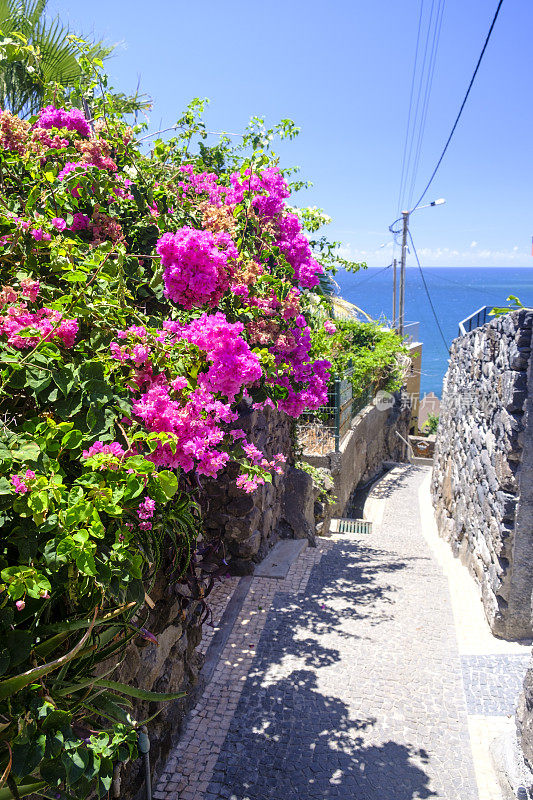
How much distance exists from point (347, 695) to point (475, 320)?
6.24 metres

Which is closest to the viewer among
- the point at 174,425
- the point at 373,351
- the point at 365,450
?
the point at 174,425

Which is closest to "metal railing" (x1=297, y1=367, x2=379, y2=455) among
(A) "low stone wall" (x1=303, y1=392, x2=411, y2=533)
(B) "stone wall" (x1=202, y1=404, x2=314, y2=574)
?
(A) "low stone wall" (x1=303, y1=392, x2=411, y2=533)

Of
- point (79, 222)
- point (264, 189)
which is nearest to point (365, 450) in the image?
point (264, 189)

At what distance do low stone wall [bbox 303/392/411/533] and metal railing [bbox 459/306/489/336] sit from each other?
3.25 metres

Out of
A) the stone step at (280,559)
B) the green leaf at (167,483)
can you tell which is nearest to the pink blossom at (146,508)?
the green leaf at (167,483)

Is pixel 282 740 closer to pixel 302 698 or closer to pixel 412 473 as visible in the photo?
pixel 302 698

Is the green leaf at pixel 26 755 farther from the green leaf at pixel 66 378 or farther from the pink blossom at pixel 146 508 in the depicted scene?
the green leaf at pixel 66 378

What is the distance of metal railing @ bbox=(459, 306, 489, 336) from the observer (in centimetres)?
755

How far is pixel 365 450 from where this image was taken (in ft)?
45.0

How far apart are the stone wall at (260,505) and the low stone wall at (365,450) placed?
1761 millimetres

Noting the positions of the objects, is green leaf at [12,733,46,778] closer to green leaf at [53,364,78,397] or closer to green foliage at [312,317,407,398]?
green leaf at [53,364,78,397]

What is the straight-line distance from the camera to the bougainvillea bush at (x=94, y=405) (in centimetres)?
168

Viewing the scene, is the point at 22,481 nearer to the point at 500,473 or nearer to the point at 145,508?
the point at 145,508

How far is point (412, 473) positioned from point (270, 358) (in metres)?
13.9
